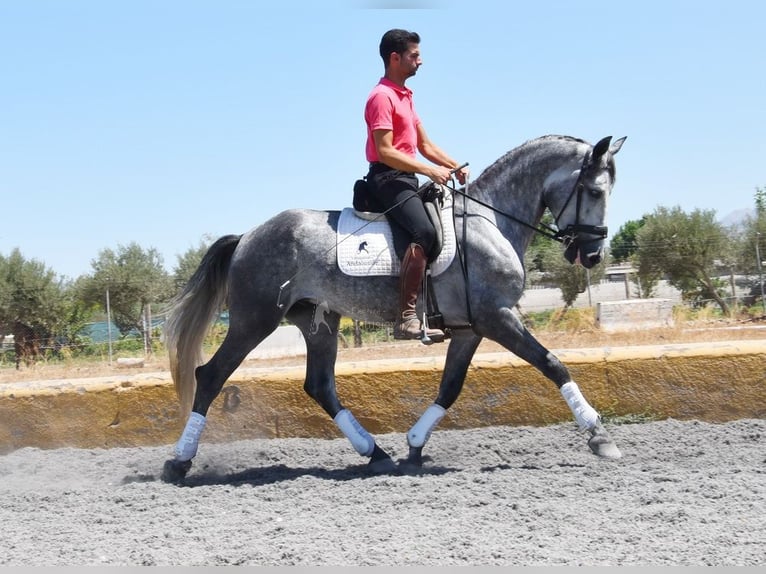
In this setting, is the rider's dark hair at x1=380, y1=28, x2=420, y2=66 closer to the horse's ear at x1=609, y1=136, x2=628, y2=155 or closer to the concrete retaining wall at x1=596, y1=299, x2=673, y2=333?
the horse's ear at x1=609, y1=136, x2=628, y2=155

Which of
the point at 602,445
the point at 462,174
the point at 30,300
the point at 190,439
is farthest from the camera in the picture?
the point at 30,300

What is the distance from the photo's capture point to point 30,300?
35312 mm

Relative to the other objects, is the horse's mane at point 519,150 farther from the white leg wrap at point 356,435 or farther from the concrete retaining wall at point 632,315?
the concrete retaining wall at point 632,315

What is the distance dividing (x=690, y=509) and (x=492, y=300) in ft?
6.67

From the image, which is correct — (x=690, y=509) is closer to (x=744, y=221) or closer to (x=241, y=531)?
(x=241, y=531)

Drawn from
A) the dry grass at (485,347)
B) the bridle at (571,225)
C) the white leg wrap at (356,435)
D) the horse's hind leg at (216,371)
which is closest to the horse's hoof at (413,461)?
the white leg wrap at (356,435)

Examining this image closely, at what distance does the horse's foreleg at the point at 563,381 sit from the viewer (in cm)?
546

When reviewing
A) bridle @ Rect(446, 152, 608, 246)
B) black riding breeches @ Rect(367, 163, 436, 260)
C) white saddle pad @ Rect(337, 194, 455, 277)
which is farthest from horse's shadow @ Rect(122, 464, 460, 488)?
bridle @ Rect(446, 152, 608, 246)

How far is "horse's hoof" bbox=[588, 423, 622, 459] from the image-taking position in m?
5.41

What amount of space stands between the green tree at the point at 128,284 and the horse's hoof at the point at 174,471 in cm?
3108

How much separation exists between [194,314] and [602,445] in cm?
329

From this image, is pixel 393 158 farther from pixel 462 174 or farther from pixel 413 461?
pixel 413 461

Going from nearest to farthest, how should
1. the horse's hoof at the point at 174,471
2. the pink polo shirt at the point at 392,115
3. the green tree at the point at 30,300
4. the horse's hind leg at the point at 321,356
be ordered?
the pink polo shirt at the point at 392,115 < the horse's hoof at the point at 174,471 < the horse's hind leg at the point at 321,356 < the green tree at the point at 30,300

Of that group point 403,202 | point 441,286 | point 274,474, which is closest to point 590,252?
point 441,286
